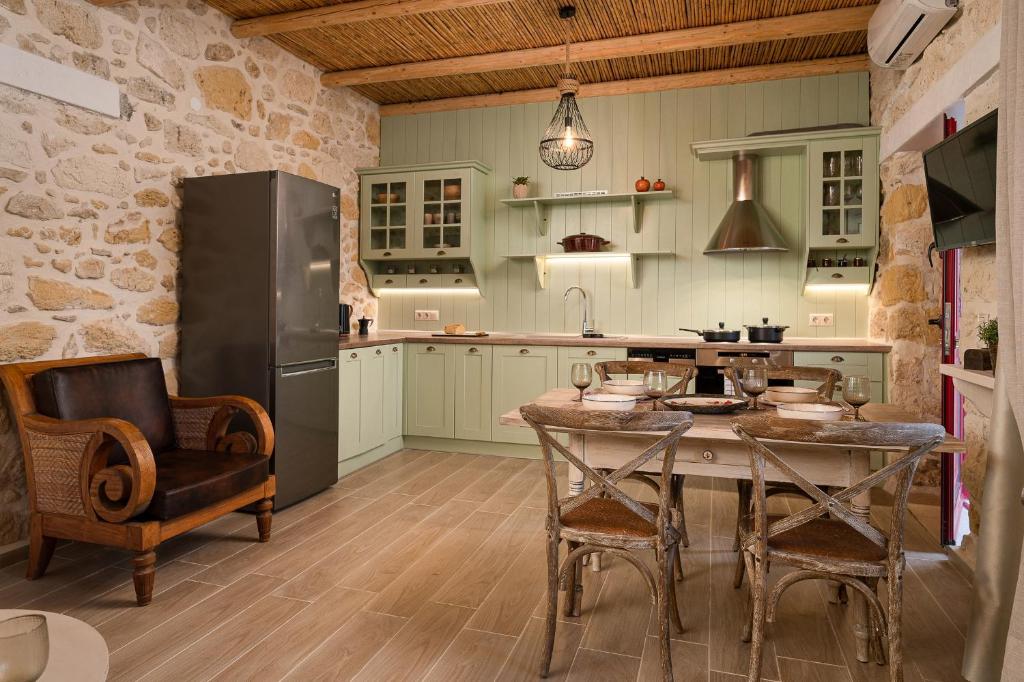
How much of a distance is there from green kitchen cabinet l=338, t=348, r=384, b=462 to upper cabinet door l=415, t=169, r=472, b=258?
117 cm

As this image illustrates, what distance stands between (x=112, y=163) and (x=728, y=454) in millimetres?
3329

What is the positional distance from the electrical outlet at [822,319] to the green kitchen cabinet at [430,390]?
2772 millimetres

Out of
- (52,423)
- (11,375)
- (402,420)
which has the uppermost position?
(11,375)

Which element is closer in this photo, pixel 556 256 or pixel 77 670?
pixel 77 670

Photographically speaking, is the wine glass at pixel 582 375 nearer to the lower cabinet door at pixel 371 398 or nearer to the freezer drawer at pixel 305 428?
the freezer drawer at pixel 305 428

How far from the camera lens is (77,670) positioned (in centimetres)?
98

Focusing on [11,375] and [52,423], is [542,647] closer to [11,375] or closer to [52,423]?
[52,423]

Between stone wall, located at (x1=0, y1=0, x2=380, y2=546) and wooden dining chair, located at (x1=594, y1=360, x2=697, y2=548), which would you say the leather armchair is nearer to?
stone wall, located at (x1=0, y1=0, x2=380, y2=546)

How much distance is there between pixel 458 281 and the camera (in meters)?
5.61

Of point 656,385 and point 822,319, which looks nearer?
point 656,385

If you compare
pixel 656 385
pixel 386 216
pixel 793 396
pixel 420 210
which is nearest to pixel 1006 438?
pixel 793 396

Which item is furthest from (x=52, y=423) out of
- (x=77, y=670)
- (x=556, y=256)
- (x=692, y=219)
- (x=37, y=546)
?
(x=692, y=219)

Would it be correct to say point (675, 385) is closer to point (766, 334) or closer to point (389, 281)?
point (766, 334)

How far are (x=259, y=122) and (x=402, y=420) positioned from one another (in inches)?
95.6
